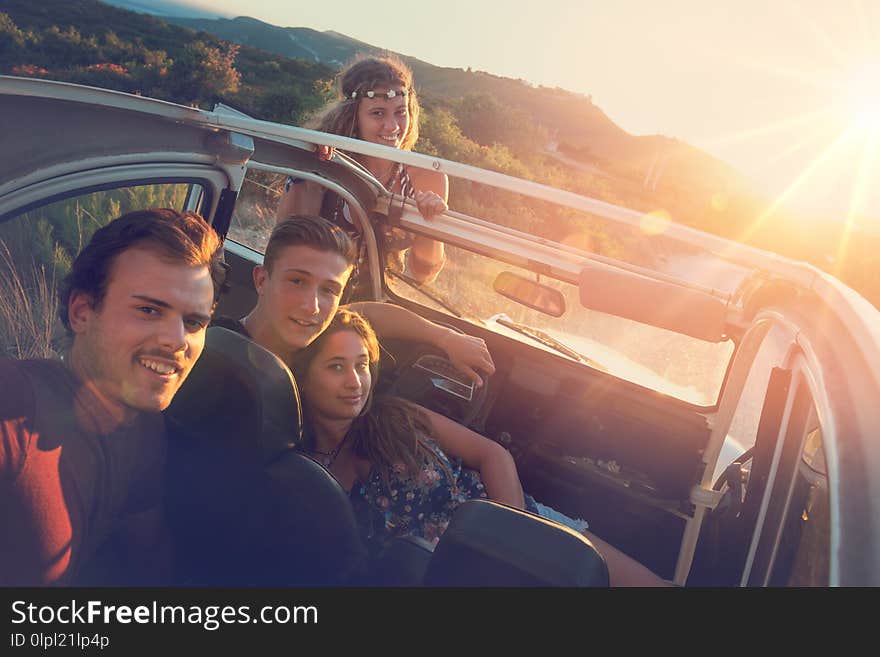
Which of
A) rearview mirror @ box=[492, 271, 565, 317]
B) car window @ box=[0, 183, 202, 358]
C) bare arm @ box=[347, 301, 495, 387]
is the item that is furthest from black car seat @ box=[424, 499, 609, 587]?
rearview mirror @ box=[492, 271, 565, 317]

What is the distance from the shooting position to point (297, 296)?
224 cm

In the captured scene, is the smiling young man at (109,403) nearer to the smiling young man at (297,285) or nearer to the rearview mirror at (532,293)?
the smiling young man at (297,285)

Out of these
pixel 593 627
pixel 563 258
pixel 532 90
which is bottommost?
pixel 593 627

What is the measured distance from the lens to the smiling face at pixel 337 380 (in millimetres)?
2174

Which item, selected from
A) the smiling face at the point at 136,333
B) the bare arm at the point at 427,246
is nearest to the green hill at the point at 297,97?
the bare arm at the point at 427,246

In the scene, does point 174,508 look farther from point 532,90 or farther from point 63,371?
point 532,90

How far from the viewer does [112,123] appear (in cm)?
142

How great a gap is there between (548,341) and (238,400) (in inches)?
107

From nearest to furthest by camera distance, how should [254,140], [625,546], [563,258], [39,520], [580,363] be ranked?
[39,520]
[254,140]
[563,258]
[625,546]
[580,363]

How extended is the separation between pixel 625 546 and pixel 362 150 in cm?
230

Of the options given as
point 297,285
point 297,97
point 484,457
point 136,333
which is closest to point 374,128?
point 297,285

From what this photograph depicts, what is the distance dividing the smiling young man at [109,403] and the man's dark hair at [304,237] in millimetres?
713

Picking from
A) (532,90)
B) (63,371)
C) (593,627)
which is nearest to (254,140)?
(63,371)

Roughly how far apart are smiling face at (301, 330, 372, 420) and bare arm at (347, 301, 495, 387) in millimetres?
901
